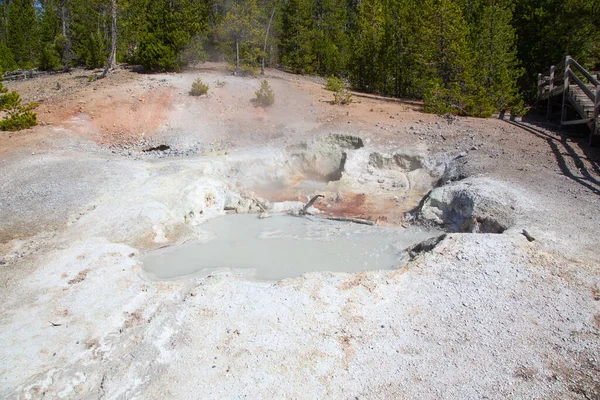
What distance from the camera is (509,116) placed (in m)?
19.2

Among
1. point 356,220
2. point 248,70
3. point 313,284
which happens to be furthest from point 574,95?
point 248,70

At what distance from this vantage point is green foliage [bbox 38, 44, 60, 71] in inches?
1244

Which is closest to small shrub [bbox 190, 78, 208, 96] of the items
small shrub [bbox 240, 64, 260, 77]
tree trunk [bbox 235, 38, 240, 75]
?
small shrub [bbox 240, 64, 260, 77]

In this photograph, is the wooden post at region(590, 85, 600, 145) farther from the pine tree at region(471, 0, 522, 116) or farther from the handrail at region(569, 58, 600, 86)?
the pine tree at region(471, 0, 522, 116)

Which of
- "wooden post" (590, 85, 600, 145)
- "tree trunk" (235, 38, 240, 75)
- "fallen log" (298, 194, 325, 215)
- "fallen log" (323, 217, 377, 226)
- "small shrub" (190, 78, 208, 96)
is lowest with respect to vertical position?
"fallen log" (323, 217, 377, 226)

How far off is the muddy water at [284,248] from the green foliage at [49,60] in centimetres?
2805

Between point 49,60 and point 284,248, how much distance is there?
1223 inches

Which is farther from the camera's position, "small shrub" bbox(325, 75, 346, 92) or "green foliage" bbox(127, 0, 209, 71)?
"green foliage" bbox(127, 0, 209, 71)

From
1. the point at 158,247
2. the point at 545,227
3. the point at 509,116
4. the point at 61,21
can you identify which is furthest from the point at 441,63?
the point at 61,21

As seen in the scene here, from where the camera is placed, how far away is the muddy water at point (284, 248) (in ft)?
28.3

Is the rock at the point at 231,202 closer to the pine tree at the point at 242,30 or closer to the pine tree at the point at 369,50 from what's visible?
the pine tree at the point at 242,30

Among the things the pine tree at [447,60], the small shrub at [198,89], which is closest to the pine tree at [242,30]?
the small shrub at [198,89]

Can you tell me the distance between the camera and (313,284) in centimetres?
712

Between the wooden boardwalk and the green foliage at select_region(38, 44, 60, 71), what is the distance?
106ft
